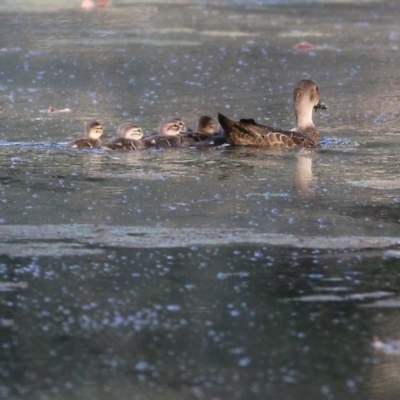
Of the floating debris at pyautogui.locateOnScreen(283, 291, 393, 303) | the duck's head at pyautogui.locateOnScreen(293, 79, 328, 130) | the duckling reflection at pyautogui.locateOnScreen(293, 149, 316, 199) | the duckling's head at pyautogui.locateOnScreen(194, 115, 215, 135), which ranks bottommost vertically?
the floating debris at pyautogui.locateOnScreen(283, 291, 393, 303)

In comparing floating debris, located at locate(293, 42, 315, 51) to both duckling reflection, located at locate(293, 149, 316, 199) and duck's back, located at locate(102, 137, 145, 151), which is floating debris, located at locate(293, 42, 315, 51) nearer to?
duckling reflection, located at locate(293, 149, 316, 199)

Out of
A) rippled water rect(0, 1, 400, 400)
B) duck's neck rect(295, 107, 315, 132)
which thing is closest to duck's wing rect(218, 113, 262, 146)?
rippled water rect(0, 1, 400, 400)

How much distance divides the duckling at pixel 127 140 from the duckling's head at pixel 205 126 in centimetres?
81

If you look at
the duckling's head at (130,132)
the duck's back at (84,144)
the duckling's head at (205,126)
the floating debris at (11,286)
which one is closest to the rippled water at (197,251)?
the floating debris at (11,286)

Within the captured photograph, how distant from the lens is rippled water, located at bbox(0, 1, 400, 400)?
502cm

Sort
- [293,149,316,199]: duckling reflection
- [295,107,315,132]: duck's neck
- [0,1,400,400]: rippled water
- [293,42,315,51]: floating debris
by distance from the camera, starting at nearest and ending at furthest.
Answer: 1. [0,1,400,400]: rippled water
2. [293,149,316,199]: duckling reflection
3. [295,107,315,132]: duck's neck
4. [293,42,315,51]: floating debris

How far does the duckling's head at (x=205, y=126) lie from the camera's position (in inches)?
445

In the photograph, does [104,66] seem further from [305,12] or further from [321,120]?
[305,12]

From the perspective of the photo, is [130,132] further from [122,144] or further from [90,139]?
[90,139]

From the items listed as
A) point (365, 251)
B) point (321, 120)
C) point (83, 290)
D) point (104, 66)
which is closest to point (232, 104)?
point (321, 120)

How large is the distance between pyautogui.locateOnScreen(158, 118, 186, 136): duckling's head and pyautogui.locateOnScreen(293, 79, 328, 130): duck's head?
118 cm

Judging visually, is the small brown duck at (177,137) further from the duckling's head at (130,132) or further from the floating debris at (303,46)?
the floating debris at (303,46)

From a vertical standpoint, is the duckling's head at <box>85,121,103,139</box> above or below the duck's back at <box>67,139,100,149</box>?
above

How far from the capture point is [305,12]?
25.1 metres
